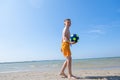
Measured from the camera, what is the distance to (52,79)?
7.11 meters

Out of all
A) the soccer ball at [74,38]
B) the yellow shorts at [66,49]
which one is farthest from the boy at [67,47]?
the soccer ball at [74,38]

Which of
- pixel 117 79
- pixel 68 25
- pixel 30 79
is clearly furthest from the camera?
pixel 30 79

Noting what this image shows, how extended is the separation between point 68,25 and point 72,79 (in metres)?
1.72

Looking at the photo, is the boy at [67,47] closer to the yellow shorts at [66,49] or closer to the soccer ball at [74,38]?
the yellow shorts at [66,49]

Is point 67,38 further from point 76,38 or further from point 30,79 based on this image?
point 30,79

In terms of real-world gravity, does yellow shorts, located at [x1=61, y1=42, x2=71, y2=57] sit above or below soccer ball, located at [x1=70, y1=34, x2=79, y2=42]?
below

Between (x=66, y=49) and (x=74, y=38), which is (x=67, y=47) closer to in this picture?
(x=66, y=49)

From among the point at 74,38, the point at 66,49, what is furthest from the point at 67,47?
the point at 74,38

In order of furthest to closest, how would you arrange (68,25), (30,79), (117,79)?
(30,79) → (68,25) → (117,79)

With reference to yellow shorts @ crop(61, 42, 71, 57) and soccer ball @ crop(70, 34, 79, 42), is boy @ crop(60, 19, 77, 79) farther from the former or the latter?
soccer ball @ crop(70, 34, 79, 42)

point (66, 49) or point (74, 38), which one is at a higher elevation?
point (74, 38)

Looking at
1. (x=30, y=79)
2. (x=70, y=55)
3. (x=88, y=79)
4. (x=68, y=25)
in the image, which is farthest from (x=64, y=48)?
(x=30, y=79)

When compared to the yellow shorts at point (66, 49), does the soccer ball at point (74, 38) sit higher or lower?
higher

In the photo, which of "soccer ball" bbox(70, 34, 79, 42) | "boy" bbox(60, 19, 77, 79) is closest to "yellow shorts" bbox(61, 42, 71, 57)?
"boy" bbox(60, 19, 77, 79)
